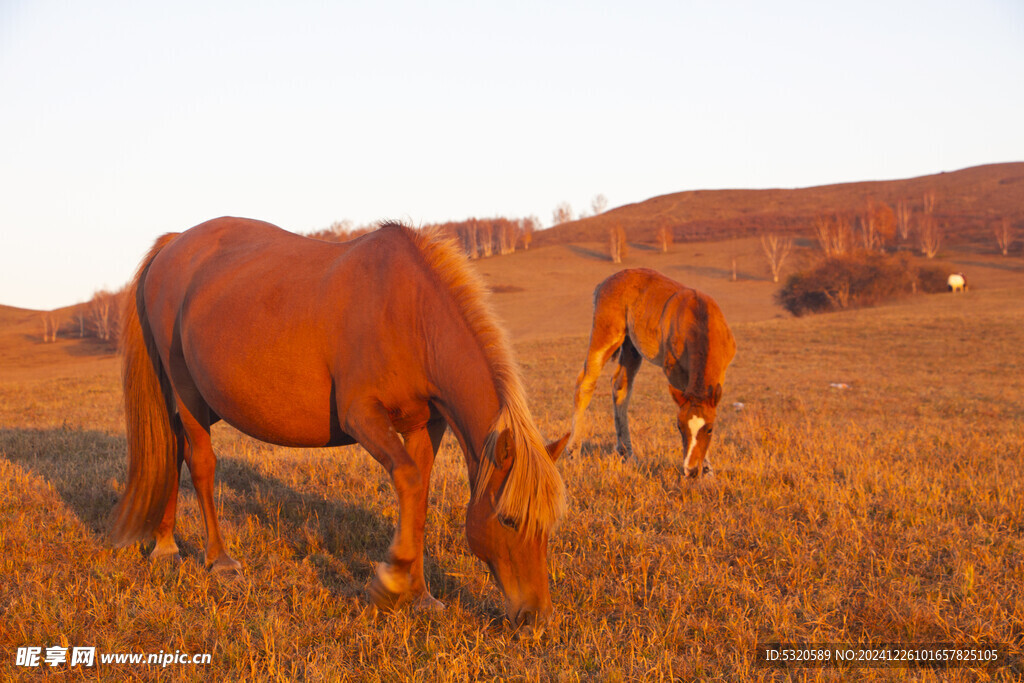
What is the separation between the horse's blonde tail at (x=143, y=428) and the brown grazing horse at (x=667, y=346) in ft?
14.9

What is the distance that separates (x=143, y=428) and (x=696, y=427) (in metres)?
4.86

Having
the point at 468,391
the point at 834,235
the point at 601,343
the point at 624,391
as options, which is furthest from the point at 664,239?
the point at 468,391

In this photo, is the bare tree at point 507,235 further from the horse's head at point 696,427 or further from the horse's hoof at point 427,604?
the horse's hoof at point 427,604

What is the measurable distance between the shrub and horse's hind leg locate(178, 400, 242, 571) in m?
39.9

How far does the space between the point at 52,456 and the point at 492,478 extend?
6.37 meters

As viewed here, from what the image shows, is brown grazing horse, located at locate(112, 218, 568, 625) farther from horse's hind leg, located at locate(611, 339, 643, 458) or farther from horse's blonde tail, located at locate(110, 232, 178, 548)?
horse's hind leg, located at locate(611, 339, 643, 458)

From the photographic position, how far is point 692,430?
6598 millimetres

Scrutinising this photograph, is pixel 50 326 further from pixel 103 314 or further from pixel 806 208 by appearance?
pixel 806 208

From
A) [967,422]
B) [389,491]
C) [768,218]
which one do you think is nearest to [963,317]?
[967,422]

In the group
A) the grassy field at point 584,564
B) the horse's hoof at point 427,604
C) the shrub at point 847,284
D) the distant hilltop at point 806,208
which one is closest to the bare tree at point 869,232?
the distant hilltop at point 806,208

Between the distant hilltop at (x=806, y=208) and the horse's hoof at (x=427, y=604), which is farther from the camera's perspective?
the distant hilltop at (x=806, y=208)

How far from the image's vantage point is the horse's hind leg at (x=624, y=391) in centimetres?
810

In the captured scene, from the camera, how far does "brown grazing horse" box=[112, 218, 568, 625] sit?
10.7 feet

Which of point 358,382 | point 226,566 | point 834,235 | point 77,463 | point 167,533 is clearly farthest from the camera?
point 834,235
